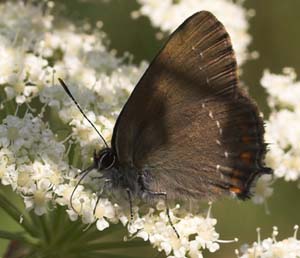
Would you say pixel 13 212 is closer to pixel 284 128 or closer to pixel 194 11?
pixel 284 128

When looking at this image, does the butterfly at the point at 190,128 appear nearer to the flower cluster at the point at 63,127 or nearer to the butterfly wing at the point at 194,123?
the butterfly wing at the point at 194,123

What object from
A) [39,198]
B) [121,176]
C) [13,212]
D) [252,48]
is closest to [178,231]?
[121,176]

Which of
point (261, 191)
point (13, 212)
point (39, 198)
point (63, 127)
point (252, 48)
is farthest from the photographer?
point (252, 48)

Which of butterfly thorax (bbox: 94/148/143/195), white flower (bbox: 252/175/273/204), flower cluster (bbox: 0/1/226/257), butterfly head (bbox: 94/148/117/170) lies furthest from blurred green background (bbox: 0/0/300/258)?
butterfly head (bbox: 94/148/117/170)

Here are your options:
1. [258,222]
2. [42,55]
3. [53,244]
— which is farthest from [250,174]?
[258,222]

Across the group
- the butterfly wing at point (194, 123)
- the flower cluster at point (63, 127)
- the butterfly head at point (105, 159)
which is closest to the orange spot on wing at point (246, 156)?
the butterfly wing at point (194, 123)

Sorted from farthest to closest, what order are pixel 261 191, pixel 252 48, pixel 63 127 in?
pixel 252 48
pixel 261 191
pixel 63 127

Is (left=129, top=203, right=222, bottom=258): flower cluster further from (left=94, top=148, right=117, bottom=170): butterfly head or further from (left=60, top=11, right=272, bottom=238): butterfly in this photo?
(left=94, top=148, right=117, bottom=170): butterfly head
